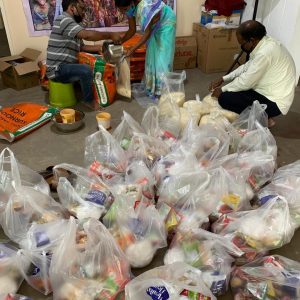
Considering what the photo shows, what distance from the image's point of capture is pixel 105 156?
174cm

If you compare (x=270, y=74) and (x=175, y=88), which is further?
(x=175, y=88)

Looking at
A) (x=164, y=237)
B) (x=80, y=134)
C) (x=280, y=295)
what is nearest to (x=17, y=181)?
(x=164, y=237)

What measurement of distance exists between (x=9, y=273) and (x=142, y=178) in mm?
671

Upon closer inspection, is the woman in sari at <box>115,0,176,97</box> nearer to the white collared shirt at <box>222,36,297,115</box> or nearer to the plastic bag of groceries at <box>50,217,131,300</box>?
the white collared shirt at <box>222,36,297,115</box>

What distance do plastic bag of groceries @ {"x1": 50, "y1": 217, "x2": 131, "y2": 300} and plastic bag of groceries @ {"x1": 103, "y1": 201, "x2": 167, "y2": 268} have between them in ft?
0.26

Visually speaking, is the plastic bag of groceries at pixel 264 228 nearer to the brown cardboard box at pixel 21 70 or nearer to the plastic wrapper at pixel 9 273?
the plastic wrapper at pixel 9 273

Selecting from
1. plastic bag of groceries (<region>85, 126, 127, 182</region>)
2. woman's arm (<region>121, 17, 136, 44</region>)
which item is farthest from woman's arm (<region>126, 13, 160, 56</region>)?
plastic bag of groceries (<region>85, 126, 127, 182</region>)

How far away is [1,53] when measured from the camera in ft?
11.8

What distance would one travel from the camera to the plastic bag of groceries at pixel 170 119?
199 cm

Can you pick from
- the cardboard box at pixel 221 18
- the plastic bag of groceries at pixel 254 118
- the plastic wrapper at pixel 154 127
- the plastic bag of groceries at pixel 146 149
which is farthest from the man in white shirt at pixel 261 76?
the cardboard box at pixel 221 18

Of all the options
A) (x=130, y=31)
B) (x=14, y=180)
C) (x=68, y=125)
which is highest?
(x=130, y=31)

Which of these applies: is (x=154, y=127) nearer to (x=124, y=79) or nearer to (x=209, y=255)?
(x=124, y=79)

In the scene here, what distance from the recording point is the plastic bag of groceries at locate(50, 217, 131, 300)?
111 cm

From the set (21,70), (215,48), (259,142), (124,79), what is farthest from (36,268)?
(215,48)
